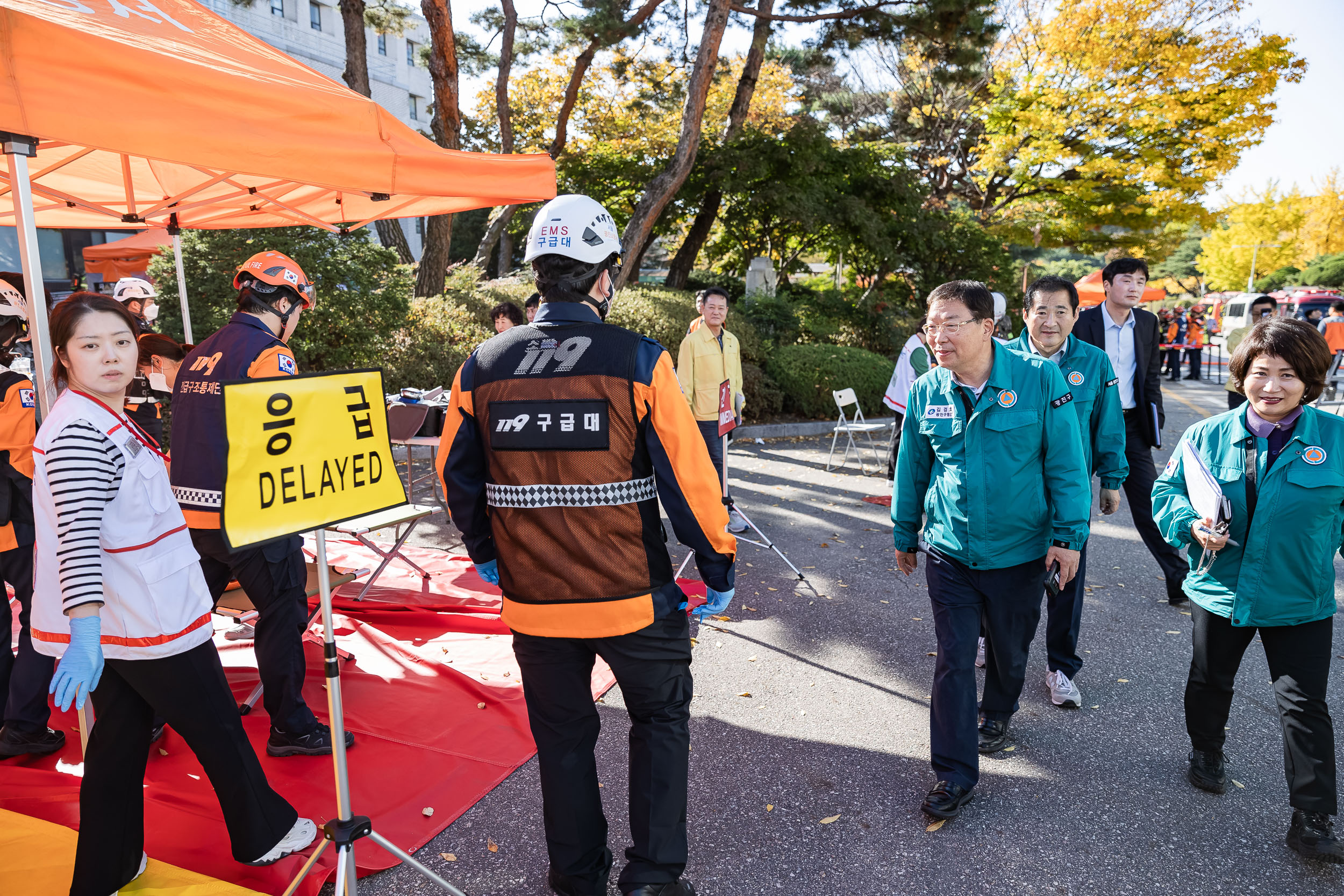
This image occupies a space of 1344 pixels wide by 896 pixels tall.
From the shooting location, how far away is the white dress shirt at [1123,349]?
479cm

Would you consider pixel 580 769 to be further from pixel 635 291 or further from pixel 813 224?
pixel 813 224

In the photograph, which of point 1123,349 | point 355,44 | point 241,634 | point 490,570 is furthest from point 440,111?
point 490,570

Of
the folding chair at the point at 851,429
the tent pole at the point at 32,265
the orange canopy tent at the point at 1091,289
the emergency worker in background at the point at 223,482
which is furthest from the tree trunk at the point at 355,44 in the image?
the orange canopy tent at the point at 1091,289

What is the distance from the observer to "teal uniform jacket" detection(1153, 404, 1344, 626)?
2713 mm

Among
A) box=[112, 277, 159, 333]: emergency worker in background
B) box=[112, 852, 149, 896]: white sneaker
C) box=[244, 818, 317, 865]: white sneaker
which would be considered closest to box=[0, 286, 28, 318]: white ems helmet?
box=[112, 852, 149, 896]: white sneaker

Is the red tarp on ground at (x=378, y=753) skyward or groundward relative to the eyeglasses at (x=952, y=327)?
groundward

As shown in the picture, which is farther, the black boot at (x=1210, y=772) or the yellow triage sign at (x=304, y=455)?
the black boot at (x=1210, y=772)

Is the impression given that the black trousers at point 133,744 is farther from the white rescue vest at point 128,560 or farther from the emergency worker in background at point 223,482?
the emergency worker in background at point 223,482

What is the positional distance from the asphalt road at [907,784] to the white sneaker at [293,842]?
0.94ft

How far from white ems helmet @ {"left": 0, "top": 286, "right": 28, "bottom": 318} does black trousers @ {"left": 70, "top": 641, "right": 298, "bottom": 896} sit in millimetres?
1761

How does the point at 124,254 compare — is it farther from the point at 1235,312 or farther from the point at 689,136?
the point at 1235,312

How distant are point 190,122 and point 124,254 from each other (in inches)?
523

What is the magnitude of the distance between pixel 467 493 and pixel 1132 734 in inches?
127

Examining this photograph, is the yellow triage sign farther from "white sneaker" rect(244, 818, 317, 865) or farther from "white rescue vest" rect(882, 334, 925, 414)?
"white rescue vest" rect(882, 334, 925, 414)
